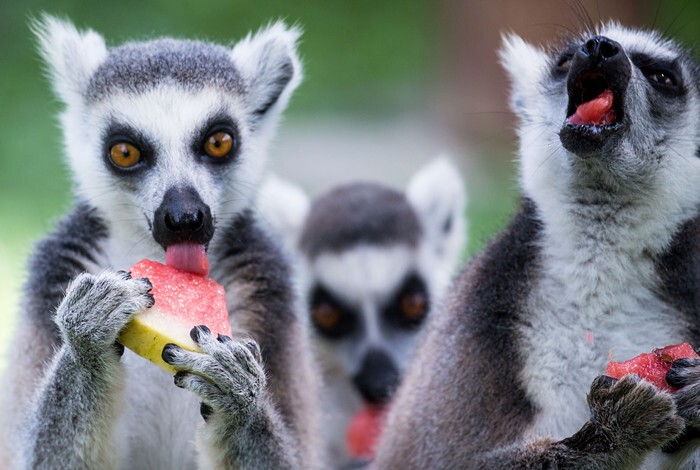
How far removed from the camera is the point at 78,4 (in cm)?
1446

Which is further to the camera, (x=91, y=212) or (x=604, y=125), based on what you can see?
(x=91, y=212)

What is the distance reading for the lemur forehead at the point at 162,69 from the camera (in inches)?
173

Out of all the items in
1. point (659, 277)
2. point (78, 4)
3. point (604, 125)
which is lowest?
point (659, 277)

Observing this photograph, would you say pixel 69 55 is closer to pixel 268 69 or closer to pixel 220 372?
pixel 268 69

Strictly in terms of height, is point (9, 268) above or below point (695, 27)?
below

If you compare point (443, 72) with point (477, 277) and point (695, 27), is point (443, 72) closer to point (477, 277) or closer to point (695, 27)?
point (695, 27)

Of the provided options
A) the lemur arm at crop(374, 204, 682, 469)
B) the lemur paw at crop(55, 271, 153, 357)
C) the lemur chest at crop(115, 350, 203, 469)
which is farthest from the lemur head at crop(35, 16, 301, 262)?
the lemur arm at crop(374, 204, 682, 469)

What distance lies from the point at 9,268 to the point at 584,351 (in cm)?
455

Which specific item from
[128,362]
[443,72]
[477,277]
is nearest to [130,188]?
[128,362]

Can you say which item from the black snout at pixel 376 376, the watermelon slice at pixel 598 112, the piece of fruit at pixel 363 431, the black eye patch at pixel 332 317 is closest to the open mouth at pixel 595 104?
the watermelon slice at pixel 598 112

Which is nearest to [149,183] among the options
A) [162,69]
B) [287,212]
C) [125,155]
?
[125,155]

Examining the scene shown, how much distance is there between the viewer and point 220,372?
357 centimetres

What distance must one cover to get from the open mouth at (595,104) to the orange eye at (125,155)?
1692 millimetres

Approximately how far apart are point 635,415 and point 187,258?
5.49 ft
